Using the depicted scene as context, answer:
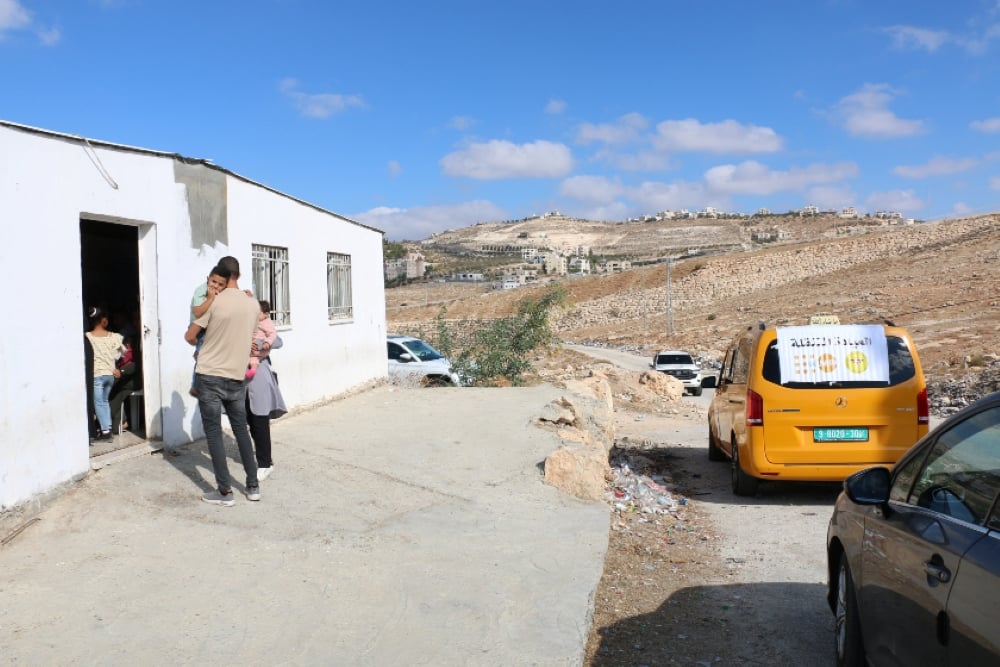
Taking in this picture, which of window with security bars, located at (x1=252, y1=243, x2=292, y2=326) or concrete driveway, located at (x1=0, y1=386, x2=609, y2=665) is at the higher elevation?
window with security bars, located at (x1=252, y1=243, x2=292, y2=326)

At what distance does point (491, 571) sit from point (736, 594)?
6.17 ft

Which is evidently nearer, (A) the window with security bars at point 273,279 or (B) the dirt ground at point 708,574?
(B) the dirt ground at point 708,574

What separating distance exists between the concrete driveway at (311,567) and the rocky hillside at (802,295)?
16056 millimetres

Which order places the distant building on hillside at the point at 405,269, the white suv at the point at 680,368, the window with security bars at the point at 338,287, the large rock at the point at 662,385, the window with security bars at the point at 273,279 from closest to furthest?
the window with security bars at the point at 273,279 < the window with security bars at the point at 338,287 < the large rock at the point at 662,385 < the white suv at the point at 680,368 < the distant building on hillside at the point at 405,269

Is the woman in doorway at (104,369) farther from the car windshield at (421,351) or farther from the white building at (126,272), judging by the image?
the car windshield at (421,351)

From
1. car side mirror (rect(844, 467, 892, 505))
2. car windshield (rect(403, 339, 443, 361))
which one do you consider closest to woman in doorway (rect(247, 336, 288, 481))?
car side mirror (rect(844, 467, 892, 505))

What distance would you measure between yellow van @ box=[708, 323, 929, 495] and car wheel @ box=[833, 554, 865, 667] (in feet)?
14.1

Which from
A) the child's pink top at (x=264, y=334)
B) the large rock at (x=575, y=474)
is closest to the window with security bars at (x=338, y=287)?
the child's pink top at (x=264, y=334)

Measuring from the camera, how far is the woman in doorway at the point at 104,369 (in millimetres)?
8211

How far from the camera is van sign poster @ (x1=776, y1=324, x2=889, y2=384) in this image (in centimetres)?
905

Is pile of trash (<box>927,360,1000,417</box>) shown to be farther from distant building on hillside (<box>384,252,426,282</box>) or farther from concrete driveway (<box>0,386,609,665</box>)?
distant building on hillside (<box>384,252,426,282</box>)

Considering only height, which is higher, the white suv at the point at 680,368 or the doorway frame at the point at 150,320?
the doorway frame at the point at 150,320

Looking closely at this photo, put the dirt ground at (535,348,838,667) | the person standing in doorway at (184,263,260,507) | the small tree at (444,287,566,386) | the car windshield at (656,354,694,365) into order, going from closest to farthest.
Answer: the dirt ground at (535,348,838,667), the person standing in doorway at (184,263,260,507), the small tree at (444,287,566,386), the car windshield at (656,354,694,365)

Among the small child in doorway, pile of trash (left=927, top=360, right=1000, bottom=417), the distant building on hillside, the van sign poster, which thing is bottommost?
pile of trash (left=927, top=360, right=1000, bottom=417)
